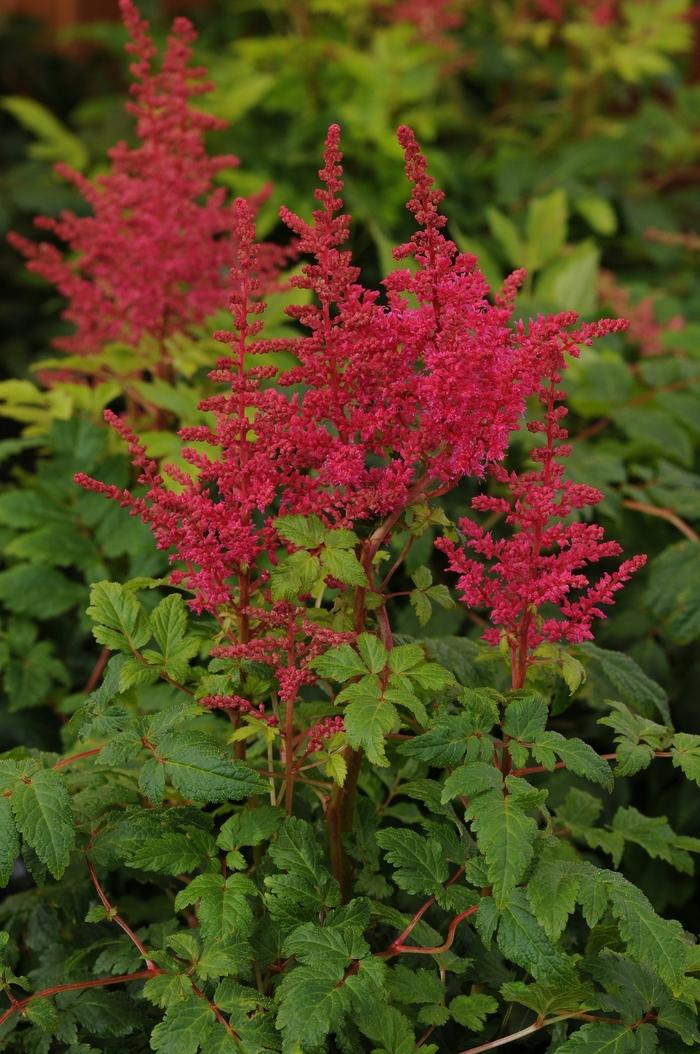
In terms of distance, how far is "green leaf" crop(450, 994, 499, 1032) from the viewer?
1143 mm

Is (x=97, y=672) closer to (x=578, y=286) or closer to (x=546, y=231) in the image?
(x=578, y=286)

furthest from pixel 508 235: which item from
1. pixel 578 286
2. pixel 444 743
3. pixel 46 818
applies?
pixel 46 818

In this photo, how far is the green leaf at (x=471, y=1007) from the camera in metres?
1.14

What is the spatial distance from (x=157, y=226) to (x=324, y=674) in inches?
34.3

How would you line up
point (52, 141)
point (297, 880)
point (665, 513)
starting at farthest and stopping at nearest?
point (52, 141) < point (665, 513) < point (297, 880)

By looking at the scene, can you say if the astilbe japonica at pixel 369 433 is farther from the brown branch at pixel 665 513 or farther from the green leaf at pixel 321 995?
the brown branch at pixel 665 513

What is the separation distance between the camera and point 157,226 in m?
1.74

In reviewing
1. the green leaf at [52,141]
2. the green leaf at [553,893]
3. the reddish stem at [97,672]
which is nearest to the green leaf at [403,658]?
the green leaf at [553,893]

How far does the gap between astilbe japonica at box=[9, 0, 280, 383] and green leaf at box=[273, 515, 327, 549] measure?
75 cm

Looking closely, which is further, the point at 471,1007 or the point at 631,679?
the point at 631,679

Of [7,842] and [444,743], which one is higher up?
[444,743]

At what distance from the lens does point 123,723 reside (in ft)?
3.84

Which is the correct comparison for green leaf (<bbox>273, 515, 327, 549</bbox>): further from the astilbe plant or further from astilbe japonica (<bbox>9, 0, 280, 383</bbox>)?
astilbe japonica (<bbox>9, 0, 280, 383</bbox>)

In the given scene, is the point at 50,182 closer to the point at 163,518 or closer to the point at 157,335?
the point at 157,335
